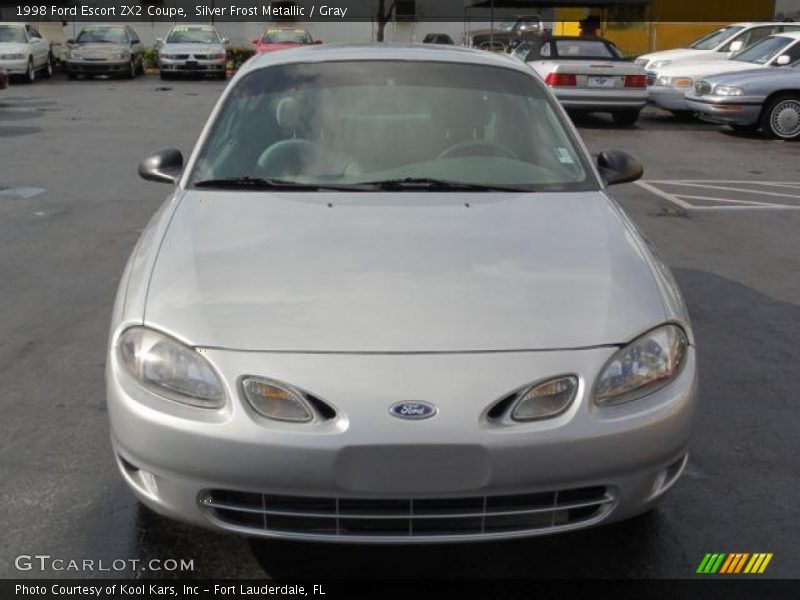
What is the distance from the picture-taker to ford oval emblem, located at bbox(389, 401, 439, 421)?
8.27 ft

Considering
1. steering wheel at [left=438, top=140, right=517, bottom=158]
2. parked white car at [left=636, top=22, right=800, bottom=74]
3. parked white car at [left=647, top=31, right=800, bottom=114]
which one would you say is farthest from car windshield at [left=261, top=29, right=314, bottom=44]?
steering wheel at [left=438, top=140, right=517, bottom=158]

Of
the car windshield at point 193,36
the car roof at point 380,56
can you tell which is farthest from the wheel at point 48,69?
the car roof at point 380,56

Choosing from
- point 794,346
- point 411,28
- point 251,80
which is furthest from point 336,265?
point 411,28

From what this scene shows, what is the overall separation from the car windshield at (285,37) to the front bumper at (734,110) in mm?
14382

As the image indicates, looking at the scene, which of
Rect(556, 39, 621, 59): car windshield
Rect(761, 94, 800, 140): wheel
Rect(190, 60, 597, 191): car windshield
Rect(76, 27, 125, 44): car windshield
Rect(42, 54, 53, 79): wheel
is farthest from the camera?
Rect(76, 27, 125, 44): car windshield

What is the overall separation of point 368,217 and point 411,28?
125 feet

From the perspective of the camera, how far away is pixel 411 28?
39.9m

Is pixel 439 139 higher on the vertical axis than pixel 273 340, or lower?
higher

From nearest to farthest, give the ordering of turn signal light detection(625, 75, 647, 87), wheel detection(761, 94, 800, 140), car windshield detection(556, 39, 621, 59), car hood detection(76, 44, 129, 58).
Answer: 1. wheel detection(761, 94, 800, 140)
2. turn signal light detection(625, 75, 647, 87)
3. car windshield detection(556, 39, 621, 59)
4. car hood detection(76, 44, 129, 58)

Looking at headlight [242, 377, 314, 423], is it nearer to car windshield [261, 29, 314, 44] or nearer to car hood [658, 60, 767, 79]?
car hood [658, 60, 767, 79]

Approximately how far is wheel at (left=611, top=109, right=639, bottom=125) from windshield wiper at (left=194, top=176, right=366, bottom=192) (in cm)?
1237

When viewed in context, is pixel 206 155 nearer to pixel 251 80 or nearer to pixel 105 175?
pixel 251 80

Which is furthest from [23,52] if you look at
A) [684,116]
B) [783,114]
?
[783,114]

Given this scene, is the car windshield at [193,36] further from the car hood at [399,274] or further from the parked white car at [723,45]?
the car hood at [399,274]
